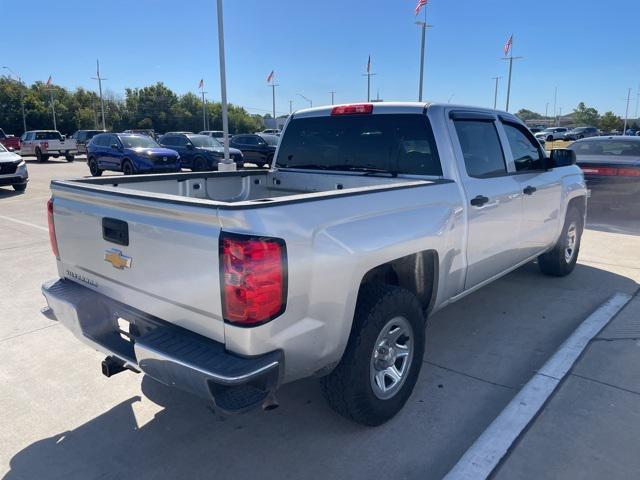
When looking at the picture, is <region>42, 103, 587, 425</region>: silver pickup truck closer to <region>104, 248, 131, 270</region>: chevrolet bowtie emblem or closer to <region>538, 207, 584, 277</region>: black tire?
<region>104, 248, 131, 270</region>: chevrolet bowtie emblem

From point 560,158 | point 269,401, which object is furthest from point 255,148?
point 269,401

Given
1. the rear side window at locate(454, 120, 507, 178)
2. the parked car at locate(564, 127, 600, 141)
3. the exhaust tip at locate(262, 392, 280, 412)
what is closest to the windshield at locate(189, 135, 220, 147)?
the rear side window at locate(454, 120, 507, 178)

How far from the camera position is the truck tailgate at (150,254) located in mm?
2354

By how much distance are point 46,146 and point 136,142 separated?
1231cm

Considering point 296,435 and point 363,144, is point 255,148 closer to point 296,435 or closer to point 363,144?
point 363,144

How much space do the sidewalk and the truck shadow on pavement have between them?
28 centimetres

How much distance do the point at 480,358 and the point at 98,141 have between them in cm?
1851

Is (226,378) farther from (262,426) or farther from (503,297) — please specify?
(503,297)

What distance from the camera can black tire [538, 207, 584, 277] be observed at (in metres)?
5.77

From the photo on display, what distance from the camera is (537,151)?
510 centimetres

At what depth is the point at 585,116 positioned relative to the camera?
96250 millimetres

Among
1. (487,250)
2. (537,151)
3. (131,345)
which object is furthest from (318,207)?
(537,151)

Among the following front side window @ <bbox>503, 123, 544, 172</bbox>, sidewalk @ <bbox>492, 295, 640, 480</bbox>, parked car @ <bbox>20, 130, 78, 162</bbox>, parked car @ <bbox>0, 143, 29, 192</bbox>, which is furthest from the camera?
parked car @ <bbox>20, 130, 78, 162</bbox>

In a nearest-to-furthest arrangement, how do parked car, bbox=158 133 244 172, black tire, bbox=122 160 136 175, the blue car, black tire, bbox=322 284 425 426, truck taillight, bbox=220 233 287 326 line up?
truck taillight, bbox=220 233 287 326
black tire, bbox=322 284 425 426
the blue car
black tire, bbox=122 160 136 175
parked car, bbox=158 133 244 172
